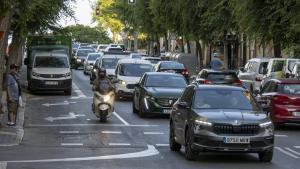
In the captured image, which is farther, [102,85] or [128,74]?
[128,74]

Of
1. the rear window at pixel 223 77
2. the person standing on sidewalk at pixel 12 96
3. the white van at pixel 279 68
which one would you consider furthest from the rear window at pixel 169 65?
the person standing on sidewalk at pixel 12 96

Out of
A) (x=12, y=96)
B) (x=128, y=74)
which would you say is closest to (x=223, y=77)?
(x=128, y=74)

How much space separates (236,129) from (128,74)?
792 inches

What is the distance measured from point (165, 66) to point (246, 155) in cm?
2588

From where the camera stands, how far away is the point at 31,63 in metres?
37.1

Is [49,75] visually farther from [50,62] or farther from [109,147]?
[109,147]

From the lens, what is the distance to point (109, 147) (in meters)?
17.7

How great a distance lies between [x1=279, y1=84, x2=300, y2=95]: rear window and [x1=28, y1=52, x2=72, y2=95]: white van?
1524cm

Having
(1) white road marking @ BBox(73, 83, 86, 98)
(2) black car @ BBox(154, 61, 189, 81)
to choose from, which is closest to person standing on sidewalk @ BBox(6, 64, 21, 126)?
(1) white road marking @ BBox(73, 83, 86, 98)

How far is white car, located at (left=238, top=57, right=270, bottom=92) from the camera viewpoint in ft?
114

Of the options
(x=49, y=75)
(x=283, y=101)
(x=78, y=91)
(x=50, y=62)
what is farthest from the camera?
(x=78, y=91)

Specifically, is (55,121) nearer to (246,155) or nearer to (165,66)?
(246,155)

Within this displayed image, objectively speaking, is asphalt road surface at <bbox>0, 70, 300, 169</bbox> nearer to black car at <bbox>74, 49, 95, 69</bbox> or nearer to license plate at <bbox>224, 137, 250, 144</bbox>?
license plate at <bbox>224, 137, 250, 144</bbox>

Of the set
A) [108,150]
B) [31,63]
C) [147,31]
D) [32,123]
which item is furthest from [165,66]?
[147,31]
